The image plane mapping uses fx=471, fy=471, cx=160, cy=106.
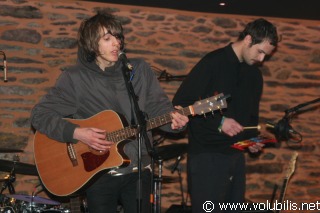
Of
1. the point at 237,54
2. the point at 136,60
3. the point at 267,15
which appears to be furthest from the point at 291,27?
the point at 136,60

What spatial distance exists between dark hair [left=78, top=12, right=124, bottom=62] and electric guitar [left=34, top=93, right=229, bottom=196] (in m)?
0.41

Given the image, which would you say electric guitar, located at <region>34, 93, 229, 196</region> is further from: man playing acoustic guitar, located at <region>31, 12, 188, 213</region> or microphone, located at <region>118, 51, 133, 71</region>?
microphone, located at <region>118, 51, 133, 71</region>

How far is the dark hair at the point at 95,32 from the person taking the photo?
3.05m

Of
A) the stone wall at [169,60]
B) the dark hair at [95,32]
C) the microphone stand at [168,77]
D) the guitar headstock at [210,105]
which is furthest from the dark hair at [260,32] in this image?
the stone wall at [169,60]

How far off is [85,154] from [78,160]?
A: 0.28ft

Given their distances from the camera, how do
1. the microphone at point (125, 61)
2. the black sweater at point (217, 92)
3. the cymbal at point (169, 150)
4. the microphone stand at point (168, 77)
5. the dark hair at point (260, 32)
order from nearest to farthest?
1. the microphone at point (125, 61)
2. the black sweater at point (217, 92)
3. the dark hair at point (260, 32)
4. the cymbal at point (169, 150)
5. the microphone stand at point (168, 77)

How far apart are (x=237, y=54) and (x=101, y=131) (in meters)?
1.45

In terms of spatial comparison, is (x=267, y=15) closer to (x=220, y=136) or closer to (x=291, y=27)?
(x=291, y=27)

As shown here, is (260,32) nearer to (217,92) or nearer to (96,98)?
(217,92)

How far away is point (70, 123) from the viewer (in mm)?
3170

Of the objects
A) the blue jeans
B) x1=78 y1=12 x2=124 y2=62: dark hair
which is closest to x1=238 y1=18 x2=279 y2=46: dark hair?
x1=78 y1=12 x2=124 y2=62: dark hair

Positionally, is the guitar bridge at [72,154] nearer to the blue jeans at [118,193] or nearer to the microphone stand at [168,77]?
the blue jeans at [118,193]

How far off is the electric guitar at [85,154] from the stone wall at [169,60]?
2713mm

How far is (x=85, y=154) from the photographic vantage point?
3.29m
